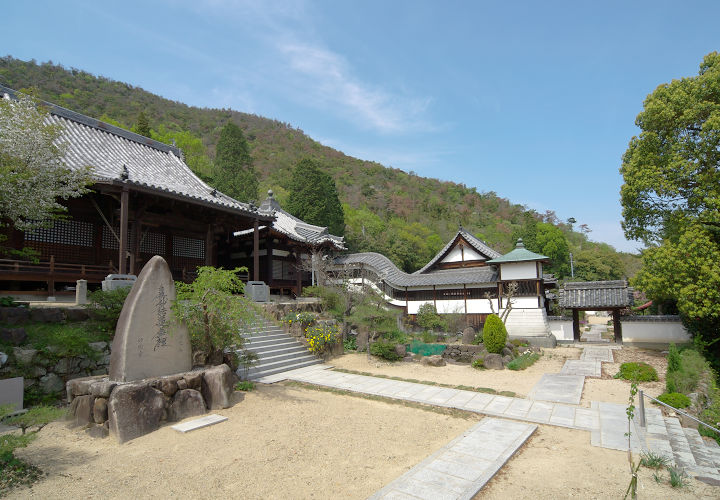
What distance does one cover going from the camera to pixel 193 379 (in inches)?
283

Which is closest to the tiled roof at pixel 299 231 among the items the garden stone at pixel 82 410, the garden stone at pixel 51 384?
the garden stone at pixel 51 384

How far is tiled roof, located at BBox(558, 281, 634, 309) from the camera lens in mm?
19811

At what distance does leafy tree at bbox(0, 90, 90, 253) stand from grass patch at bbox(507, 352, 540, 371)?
13.2 m

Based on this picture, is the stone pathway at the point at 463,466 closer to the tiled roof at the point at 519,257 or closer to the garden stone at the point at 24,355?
the garden stone at the point at 24,355

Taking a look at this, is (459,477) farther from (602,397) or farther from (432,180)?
(432,180)

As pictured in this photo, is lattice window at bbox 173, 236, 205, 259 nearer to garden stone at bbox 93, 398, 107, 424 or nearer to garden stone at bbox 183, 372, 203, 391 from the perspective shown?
garden stone at bbox 183, 372, 203, 391

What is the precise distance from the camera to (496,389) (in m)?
9.52

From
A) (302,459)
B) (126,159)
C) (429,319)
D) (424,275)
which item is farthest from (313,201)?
(302,459)

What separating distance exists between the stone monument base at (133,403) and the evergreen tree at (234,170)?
26.5m

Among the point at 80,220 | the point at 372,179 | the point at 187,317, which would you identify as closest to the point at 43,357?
the point at 187,317

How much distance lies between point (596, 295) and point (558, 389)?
13.8 meters

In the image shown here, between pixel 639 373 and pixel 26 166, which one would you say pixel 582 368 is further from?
pixel 26 166

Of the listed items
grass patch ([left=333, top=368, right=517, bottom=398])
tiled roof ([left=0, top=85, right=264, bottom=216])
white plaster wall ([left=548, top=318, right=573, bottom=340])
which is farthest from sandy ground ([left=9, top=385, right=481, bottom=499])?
white plaster wall ([left=548, top=318, right=573, bottom=340])

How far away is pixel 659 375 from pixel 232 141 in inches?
1400
